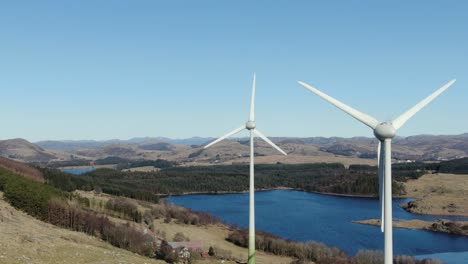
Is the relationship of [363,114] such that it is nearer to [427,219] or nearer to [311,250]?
[311,250]

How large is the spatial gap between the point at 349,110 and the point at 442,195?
156251mm

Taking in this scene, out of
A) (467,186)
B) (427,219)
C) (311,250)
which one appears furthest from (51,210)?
(467,186)

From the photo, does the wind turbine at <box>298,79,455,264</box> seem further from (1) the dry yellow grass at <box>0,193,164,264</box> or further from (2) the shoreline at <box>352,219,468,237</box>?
(2) the shoreline at <box>352,219,468,237</box>

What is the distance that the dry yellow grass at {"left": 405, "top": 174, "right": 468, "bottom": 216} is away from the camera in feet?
496

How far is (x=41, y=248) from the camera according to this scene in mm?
37969

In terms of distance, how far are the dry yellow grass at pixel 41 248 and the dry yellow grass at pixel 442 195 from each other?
418ft

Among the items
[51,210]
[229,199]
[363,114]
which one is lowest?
[229,199]

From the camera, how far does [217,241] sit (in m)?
83.8

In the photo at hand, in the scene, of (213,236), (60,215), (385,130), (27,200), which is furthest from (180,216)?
(385,130)

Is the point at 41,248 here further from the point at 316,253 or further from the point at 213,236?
the point at 213,236

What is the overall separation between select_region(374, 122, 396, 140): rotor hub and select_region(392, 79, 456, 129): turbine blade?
56.2 inches

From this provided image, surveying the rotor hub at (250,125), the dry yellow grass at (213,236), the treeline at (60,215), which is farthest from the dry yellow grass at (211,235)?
the rotor hub at (250,125)

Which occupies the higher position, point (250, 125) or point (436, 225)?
point (250, 125)

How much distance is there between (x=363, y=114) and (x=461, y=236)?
102648 millimetres
